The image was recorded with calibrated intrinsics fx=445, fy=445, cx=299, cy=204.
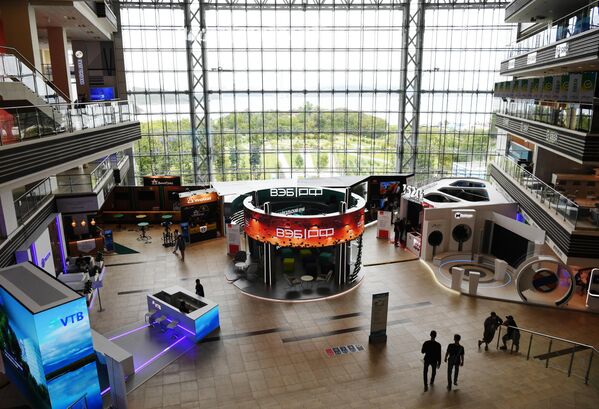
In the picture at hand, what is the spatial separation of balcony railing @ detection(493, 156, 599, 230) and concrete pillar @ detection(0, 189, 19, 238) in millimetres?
16824

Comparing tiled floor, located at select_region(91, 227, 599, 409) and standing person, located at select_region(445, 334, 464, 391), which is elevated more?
standing person, located at select_region(445, 334, 464, 391)

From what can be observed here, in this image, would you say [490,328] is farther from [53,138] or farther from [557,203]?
[53,138]

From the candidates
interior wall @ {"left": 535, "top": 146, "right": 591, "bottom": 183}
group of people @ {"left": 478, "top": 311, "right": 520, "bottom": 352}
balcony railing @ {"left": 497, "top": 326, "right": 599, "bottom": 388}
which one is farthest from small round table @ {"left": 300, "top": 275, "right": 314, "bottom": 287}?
interior wall @ {"left": 535, "top": 146, "right": 591, "bottom": 183}

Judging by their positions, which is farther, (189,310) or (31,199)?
(31,199)

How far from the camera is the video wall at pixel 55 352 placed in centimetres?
878

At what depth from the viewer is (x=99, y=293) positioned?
1686 cm

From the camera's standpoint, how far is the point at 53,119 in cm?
1284

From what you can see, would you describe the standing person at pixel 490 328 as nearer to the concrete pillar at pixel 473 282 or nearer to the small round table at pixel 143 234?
the concrete pillar at pixel 473 282

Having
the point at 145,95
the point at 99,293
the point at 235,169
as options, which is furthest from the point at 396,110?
the point at 99,293

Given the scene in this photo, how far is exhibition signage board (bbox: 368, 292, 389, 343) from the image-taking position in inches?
517

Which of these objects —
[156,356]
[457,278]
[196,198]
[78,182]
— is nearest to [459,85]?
[457,278]

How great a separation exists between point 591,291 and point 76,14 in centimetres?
2321

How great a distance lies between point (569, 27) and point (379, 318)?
11322 millimetres

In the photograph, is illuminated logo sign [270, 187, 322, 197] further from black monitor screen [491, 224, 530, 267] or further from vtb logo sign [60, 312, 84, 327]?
vtb logo sign [60, 312, 84, 327]
